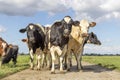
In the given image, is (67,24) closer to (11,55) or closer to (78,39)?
(78,39)

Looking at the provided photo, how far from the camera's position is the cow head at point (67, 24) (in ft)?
67.7

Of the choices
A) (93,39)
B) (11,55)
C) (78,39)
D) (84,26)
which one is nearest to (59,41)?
(78,39)

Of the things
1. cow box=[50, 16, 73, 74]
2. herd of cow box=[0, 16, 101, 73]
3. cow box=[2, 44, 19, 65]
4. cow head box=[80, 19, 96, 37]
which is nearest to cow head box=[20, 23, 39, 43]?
herd of cow box=[0, 16, 101, 73]

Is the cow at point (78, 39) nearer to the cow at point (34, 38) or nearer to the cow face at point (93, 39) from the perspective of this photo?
the cow at point (34, 38)

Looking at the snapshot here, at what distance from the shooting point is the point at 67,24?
21.1m

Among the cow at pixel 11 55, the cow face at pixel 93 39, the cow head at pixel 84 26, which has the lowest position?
the cow at pixel 11 55

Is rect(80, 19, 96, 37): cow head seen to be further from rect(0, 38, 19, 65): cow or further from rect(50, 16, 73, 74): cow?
rect(0, 38, 19, 65): cow

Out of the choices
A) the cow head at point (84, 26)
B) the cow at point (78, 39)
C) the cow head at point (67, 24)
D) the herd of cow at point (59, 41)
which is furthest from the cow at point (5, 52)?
the cow head at point (67, 24)

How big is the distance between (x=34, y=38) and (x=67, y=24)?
3.22 meters

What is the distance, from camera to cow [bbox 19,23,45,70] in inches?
925

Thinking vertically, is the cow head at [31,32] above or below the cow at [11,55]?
above

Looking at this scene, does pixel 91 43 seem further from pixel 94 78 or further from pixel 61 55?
pixel 94 78

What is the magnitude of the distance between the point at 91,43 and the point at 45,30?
11.1 ft

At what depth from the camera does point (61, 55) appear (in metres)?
21.1
